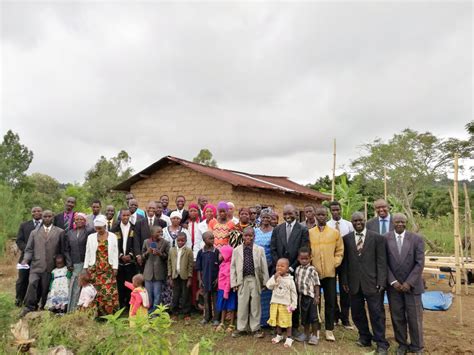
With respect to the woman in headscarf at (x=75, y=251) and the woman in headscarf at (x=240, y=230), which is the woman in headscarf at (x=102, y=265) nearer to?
the woman in headscarf at (x=75, y=251)

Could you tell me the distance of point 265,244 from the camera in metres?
5.35

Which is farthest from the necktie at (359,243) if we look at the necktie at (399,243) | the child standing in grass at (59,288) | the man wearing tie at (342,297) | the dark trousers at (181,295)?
the child standing in grass at (59,288)

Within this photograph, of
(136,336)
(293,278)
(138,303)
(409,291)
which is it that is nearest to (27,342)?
(136,336)

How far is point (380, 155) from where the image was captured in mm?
23500

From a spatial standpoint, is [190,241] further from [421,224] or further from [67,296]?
[421,224]

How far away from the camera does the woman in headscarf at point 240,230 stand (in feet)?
18.0

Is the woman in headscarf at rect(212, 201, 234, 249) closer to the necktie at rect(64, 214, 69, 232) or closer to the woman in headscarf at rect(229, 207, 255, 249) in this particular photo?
the woman in headscarf at rect(229, 207, 255, 249)

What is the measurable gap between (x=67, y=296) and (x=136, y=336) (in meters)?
3.38

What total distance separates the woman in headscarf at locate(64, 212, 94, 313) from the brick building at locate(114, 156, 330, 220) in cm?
456

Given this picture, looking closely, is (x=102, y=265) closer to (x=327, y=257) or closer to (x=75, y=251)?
(x=75, y=251)

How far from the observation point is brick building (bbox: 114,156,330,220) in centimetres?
1014

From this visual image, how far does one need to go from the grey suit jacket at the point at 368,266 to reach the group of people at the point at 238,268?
0.04 ft

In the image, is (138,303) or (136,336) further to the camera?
(138,303)

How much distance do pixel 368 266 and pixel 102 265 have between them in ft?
12.5
